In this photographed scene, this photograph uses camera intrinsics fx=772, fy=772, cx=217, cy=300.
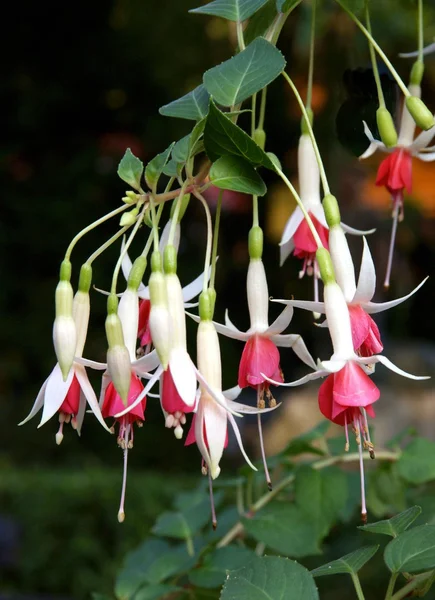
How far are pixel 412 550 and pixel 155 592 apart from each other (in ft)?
0.80

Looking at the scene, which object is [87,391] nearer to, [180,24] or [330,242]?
[330,242]

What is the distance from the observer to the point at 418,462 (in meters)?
0.65

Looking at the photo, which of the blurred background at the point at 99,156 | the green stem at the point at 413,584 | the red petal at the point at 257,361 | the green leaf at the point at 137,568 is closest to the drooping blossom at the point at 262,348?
the red petal at the point at 257,361

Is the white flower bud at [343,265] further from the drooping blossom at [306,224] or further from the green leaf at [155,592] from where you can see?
the green leaf at [155,592]

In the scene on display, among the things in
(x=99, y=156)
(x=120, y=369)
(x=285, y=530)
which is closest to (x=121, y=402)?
(x=120, y=369)

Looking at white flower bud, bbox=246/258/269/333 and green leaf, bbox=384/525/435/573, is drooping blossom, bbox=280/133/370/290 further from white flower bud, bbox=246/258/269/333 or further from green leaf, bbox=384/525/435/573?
green leaf, bbox=384/525/435/573

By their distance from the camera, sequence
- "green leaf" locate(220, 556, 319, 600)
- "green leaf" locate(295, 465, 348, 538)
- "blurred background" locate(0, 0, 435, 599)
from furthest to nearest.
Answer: "blurred background" locate(0, 0, 435, 599) < "green leaf" locate(295, 465, 348, 538) < "green leaf" locate(220, 556, 319, 600)

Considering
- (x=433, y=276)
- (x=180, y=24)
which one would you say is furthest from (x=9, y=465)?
(x=433, y=276)

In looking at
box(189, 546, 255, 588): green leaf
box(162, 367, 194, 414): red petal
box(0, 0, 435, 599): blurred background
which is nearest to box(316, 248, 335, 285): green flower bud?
box(162, 367, 194, 414): red petal

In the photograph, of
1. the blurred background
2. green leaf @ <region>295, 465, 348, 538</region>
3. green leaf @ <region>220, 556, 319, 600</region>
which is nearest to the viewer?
green leaf @ <region>220, 556, 319, 600</region>

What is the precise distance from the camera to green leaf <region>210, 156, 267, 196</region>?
417mm

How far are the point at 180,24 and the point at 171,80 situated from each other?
0.27m

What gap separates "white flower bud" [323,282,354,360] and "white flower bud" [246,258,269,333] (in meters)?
0.05

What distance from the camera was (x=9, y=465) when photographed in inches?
101
